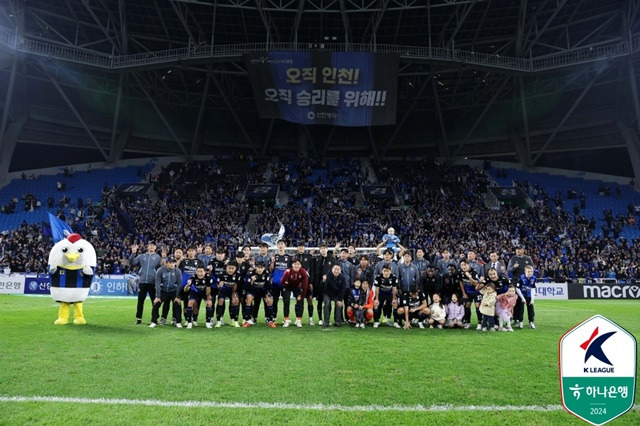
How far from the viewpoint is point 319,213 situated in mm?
35719

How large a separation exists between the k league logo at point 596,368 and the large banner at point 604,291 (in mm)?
25322

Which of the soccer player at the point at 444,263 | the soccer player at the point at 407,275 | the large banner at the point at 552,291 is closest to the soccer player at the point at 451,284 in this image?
the soccer player at the point at 444,263

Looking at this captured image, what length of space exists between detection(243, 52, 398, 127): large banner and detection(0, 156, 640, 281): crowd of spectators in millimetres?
7614

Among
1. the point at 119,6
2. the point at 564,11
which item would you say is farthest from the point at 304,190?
the point at 564,11

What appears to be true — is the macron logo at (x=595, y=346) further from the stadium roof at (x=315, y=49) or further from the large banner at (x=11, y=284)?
the stadium roof at (x=315, y=49)

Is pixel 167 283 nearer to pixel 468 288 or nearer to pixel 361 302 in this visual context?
pixel 361 302

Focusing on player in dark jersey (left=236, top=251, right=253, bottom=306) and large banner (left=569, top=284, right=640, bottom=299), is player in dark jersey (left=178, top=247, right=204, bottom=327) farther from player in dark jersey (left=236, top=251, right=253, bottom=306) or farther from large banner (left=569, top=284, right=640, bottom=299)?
large banner (left=569, top=284, right=640, bottom=299)

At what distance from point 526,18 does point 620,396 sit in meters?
36.0

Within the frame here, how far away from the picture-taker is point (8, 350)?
7887 millimetres

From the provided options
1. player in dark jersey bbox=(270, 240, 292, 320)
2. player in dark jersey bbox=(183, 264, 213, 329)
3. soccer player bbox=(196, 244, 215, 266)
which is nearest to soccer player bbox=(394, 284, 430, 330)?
player in dark jersey bbox=(270, 240, 292, 320)

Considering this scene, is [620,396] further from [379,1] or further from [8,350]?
[379,1]

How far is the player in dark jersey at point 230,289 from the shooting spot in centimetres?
1145

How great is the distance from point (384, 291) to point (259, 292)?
3.21 metres

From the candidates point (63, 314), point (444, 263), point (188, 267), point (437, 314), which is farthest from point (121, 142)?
point (437, 314)
